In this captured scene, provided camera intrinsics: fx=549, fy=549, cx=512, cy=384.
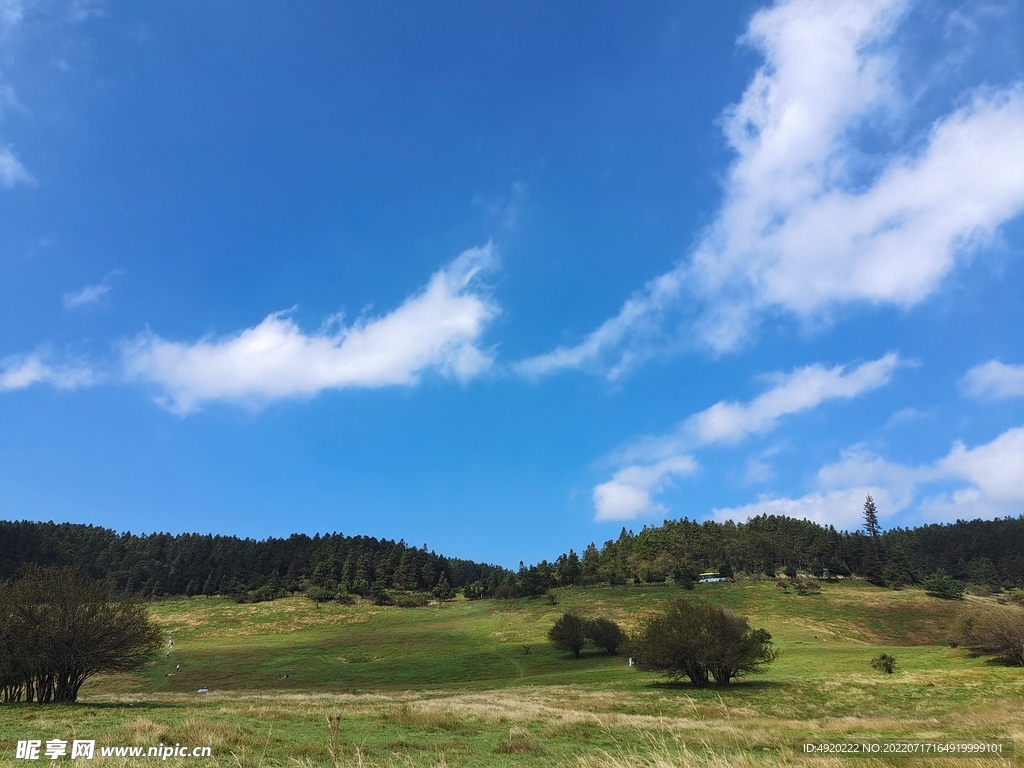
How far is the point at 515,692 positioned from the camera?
4900 cm

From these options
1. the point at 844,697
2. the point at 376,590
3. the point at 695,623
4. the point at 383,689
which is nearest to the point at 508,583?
the point at 376,590

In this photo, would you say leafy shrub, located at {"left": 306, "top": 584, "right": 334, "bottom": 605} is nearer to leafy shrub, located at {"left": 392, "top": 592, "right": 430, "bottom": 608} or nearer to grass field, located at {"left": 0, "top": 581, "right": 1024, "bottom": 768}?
grass field, located at {"left": 0, "top": 581, "right": 1024, "bottom": 768}

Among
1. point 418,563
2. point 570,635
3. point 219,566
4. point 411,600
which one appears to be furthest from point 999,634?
point 219,566

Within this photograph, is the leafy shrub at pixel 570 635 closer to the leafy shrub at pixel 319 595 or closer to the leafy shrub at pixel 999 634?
the leafy shrub at pixel 999 634

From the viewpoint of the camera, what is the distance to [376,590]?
547 ft

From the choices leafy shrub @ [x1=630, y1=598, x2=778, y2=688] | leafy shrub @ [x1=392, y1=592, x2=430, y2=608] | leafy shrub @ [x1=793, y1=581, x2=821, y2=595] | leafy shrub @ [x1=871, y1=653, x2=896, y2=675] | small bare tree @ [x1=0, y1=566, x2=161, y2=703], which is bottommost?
leafy shrub @ [x1=392, y1=592, x2=430, y2=608]

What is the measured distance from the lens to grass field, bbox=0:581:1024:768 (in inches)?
677

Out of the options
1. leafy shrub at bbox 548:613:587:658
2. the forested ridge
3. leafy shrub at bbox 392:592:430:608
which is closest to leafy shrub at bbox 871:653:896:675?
leafy shrub at bbox 548:613:587:658

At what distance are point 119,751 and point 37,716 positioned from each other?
59.5 ft

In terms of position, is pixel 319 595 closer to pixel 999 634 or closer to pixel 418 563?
pixel 418 563

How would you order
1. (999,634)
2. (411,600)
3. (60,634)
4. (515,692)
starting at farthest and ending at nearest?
(411,600) → (999,634) → (515,692) → (60,634)

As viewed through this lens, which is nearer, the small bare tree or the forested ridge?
the small bare tree

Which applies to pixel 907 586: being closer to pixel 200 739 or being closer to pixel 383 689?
pixel 383 689

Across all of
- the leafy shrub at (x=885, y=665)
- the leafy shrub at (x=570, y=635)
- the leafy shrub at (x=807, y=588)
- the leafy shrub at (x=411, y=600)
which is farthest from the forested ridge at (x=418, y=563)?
the leafy shrub at (x=885, y=665)
